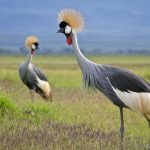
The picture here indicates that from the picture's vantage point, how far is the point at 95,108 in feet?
38.8

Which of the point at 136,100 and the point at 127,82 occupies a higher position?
the point at 127,82

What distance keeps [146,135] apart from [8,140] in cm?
227

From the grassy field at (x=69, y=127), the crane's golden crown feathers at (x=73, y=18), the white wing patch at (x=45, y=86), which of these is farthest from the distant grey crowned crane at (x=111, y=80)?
the white wing patch at (x=45, y=86)

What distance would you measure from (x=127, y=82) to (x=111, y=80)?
0.65 ft

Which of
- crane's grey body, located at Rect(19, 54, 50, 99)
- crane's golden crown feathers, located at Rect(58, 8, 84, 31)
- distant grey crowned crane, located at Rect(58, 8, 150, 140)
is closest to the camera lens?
distant grey crowned crane, located at Rect(58, 8, 150, 140)

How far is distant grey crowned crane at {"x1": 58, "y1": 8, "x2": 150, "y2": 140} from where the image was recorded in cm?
738

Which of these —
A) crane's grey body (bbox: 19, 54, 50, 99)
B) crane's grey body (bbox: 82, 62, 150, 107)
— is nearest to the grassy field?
crane's grey body (bbox: 82, 62, 150, 107)

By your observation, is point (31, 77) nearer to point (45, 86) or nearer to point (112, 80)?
point (45, 86)

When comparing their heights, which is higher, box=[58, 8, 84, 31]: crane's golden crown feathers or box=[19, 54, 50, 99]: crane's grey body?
box=[58, 8, 84, 31]: crane's golden crown feathers

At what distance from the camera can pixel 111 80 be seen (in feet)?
24.7

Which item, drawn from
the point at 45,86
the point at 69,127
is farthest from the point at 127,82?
the point at 45,86

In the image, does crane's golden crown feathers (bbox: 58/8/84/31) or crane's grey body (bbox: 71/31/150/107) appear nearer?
crane's grey body (bbox: 71/31/150/107)

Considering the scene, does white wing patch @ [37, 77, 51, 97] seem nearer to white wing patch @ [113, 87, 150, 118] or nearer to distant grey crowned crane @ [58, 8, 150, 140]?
distant grey crowned crane @ [58, 8, 150, 140]

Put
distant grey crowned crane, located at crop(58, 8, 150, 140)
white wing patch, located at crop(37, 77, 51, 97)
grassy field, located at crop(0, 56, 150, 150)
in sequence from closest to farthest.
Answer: grassy field, located at crop(0, 56, 150, 150) → distant grey crowned crane, located at crop(58, 8, 150, 140) → white wing patch, located at crop(37, 77, 51, 97)
